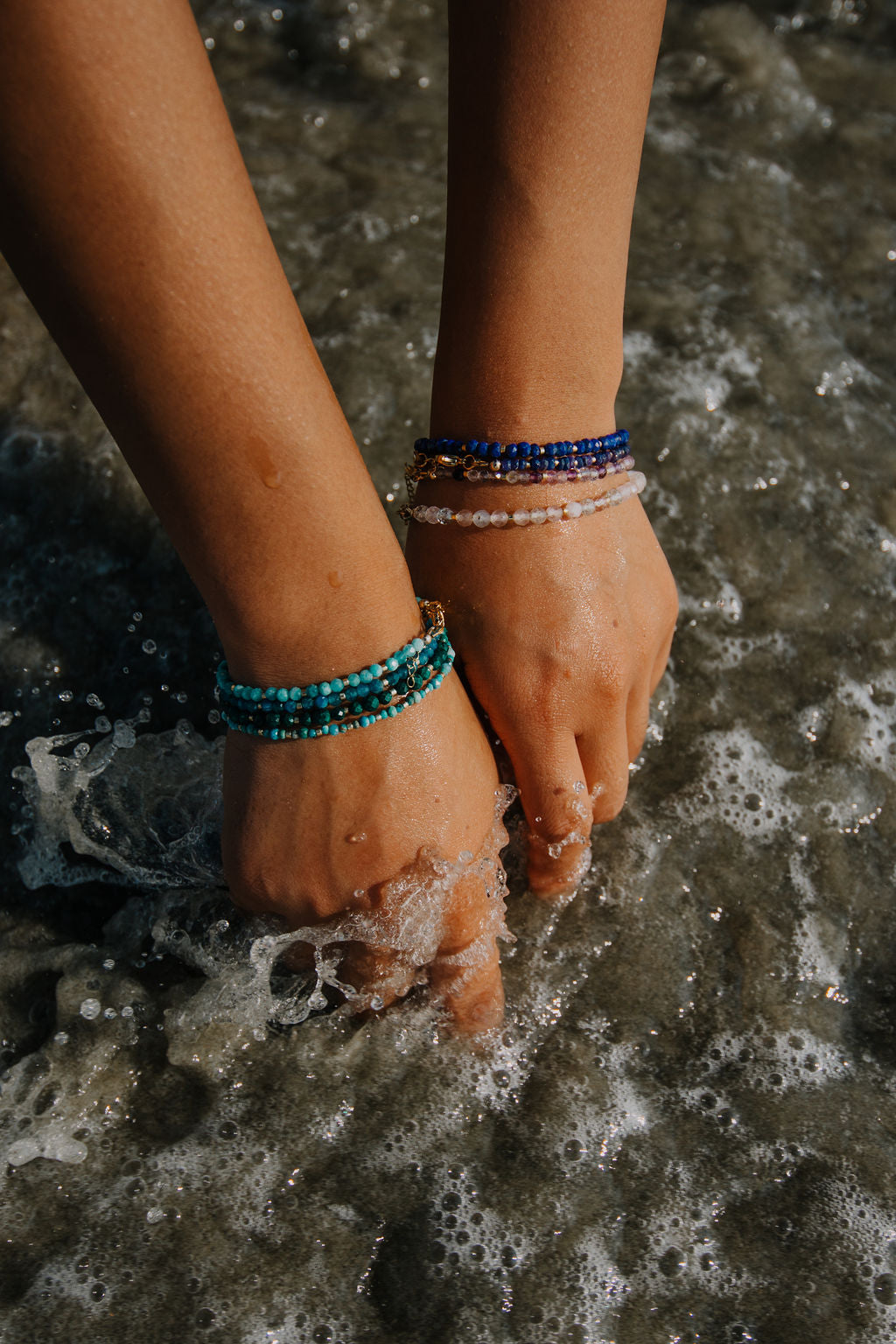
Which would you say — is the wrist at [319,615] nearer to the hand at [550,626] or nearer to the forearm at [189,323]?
the forearm at [189,323]

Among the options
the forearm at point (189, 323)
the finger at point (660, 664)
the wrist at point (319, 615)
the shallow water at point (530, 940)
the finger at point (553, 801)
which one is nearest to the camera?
the forearm at point (189, 323)

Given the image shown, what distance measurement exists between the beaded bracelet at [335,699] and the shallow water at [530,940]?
360 mm

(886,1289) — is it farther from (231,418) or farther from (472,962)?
(231,418)

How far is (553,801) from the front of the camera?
1.27 meters

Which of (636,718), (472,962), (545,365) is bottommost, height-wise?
(472,962)

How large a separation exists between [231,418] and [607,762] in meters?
0.66

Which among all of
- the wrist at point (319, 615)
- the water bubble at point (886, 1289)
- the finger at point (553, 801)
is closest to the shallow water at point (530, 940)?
the water bubble at point (886, 1289)

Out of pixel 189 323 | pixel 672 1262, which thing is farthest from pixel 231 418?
pixel 672 1262

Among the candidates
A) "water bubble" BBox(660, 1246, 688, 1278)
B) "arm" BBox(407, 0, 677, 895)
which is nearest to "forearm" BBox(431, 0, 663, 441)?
"arm" BBox(407, 0, 677, 895)

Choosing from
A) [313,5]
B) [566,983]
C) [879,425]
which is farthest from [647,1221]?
[313,5]

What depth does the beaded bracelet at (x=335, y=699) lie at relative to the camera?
3.54 feet

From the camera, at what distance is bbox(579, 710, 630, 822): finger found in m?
1.28

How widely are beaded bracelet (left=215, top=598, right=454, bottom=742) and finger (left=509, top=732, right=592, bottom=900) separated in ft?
0.64

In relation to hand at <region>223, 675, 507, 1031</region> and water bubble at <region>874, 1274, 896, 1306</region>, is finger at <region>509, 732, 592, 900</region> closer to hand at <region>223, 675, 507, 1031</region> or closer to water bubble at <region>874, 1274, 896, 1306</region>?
hand at <region>223, 675, 507, 1031</region>
